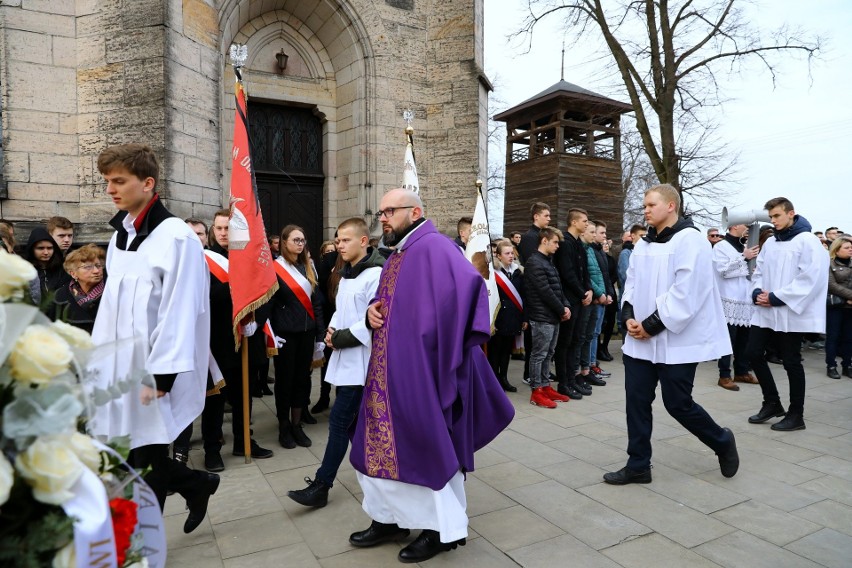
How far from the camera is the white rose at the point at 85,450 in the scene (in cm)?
117

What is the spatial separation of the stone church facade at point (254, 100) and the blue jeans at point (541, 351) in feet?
12.6

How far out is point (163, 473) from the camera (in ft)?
9.73

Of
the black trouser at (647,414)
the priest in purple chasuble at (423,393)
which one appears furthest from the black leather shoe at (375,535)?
the black trouser at (647,414)

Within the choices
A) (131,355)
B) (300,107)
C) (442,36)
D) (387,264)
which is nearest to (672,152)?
(442,36)

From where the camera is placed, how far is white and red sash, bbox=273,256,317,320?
207 inches

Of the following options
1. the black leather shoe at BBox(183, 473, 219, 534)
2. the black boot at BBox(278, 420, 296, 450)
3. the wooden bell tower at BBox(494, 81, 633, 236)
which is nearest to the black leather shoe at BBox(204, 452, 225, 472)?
the black boot at BBox(278, 420, 296, 450)

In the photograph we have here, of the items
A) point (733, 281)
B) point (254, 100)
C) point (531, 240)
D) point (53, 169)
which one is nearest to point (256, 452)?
point (531, 240)

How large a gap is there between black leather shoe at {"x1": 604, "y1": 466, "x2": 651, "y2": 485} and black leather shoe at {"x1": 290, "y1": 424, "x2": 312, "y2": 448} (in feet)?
8.19

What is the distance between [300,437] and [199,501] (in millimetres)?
1912

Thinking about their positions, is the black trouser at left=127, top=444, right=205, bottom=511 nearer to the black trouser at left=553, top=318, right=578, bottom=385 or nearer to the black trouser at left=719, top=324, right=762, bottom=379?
the black trouser at left=553, top=318, right=578, bottom=385

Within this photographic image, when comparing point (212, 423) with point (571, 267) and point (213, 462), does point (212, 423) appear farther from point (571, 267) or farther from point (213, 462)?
point (571, 267)

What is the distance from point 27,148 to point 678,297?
764cm

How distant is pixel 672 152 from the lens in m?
17.2

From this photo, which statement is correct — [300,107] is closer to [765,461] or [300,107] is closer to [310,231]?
[310,231]
